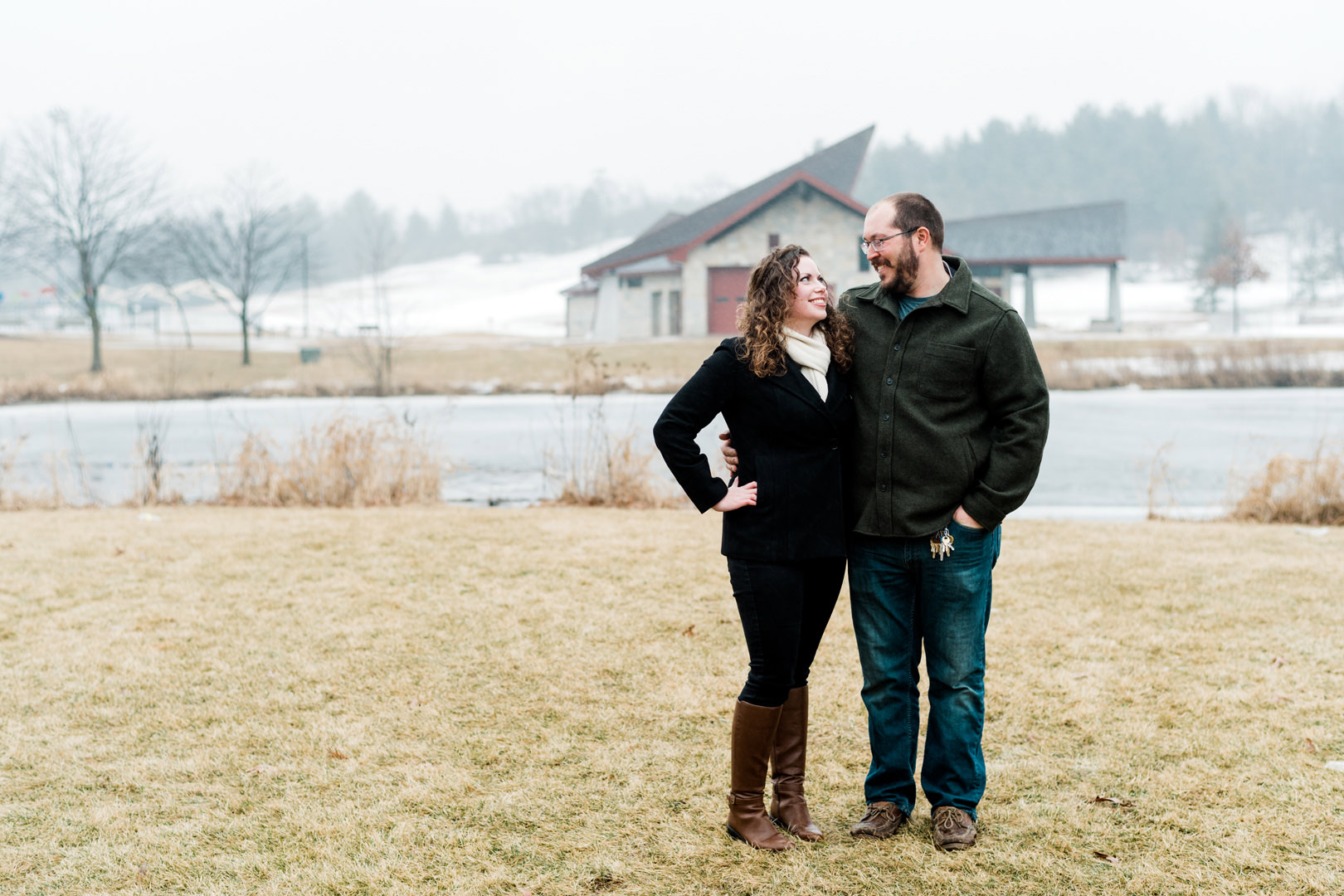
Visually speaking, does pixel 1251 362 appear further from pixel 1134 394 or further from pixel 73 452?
pixel 73 452

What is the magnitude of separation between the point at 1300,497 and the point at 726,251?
89.6 feet

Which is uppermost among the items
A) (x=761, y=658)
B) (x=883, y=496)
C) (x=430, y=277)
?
(x=430, y=277)

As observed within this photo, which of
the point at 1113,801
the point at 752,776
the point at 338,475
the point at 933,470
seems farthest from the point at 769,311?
the point at 338,475

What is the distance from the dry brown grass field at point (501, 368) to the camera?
28.1 m

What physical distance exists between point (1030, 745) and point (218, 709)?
3.54 metres

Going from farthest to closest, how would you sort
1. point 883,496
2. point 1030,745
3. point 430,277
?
point 430,277
point 1030,745
point 883,496

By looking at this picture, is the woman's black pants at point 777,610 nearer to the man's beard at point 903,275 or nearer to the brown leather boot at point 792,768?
the brown leather boot at point 792,768

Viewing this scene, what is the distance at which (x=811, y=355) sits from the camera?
126 inches

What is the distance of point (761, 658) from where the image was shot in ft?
10.7

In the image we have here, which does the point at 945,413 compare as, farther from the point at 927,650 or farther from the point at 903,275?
the point at 927,650

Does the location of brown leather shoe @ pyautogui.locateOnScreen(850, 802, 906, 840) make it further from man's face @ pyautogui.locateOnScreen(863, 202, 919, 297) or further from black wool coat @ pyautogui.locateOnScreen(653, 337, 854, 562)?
man's face @ pyautogui.locateOnScreen(863, 202, 919, 297)

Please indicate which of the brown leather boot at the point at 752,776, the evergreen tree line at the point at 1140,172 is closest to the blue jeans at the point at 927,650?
the brown leather boot at the point at 752,776

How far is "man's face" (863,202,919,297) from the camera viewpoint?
3.18 metres

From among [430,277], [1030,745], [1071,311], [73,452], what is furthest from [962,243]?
[430,277]
